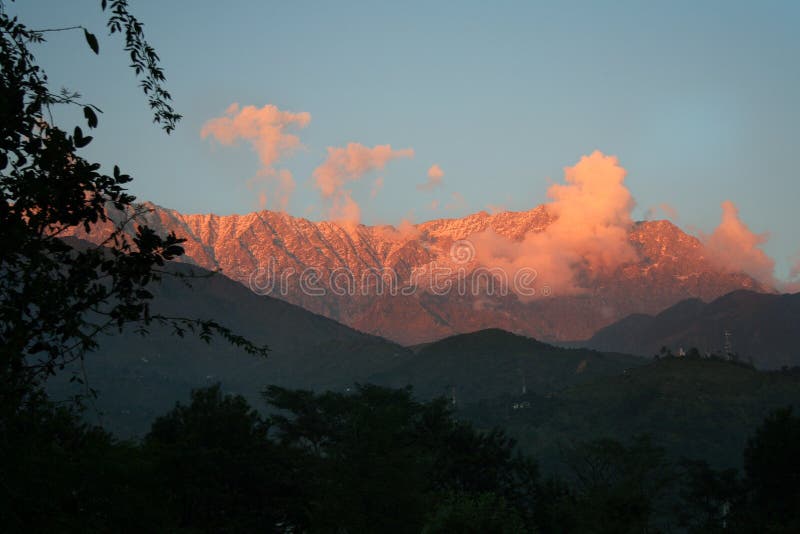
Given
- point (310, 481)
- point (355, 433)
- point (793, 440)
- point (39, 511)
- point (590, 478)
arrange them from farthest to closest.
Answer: point (590, 478)
point (793, 440)
point (355, 433)
point (310, 481)
point (39, 511)

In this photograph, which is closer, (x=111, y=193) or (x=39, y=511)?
(x=39, y=511)

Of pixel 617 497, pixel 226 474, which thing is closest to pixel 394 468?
pixel 226 474

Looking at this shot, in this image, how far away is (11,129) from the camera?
1274 cm

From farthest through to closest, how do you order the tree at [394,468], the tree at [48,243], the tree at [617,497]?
the tree at [617,497] → the tree at [394,468] → the tree at [48,243]

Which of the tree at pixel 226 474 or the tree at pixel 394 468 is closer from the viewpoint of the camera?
the tree at pixel 394 468

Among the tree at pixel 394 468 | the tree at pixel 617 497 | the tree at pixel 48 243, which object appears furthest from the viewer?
the tree at pixel 617 497

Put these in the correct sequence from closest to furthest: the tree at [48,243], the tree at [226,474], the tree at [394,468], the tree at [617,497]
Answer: the tree at [48,243]
the tree at [394,468]
the tree at [226,474]
the tree at [617,497]

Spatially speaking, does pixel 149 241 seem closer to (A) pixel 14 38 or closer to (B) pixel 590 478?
(A) pixel 14 38

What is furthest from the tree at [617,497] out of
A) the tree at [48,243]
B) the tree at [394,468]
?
the tree at [48,243]

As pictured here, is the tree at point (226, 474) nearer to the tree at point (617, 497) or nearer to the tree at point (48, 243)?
the tree at point (617, 497)

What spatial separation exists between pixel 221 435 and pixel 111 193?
4306 cm

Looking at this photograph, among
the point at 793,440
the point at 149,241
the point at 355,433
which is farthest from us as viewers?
the point at 793,440

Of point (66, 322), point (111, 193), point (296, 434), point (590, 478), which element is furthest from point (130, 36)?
point (590, 478)

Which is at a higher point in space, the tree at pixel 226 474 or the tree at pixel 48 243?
the tree at pixel 48 243
